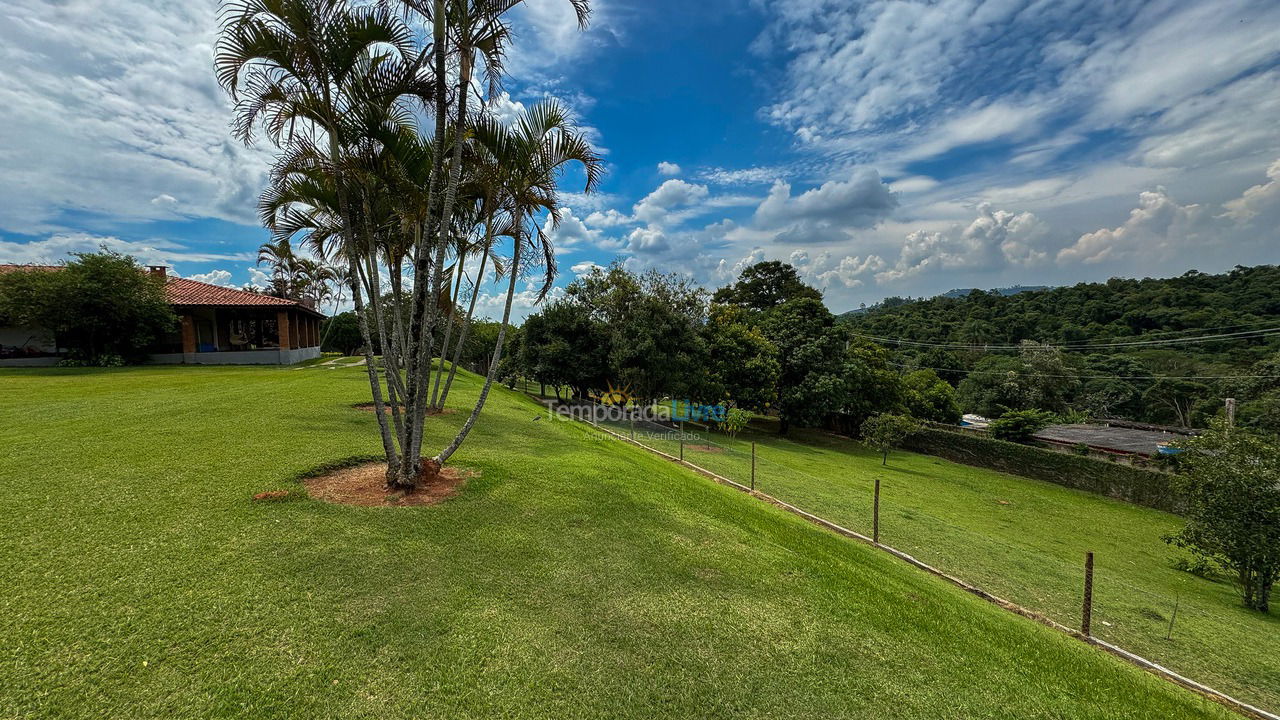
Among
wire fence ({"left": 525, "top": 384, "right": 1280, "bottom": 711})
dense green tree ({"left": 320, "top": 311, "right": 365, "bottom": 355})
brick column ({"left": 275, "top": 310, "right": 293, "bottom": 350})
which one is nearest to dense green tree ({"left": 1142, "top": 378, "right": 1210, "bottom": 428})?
wire fence ({"left": 525, "top": 384, "right": 1280, "bottom": 711})

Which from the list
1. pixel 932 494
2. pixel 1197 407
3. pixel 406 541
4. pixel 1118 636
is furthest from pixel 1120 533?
pixel 1197 407

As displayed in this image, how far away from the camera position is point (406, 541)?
4430 mm

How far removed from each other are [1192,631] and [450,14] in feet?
43.1

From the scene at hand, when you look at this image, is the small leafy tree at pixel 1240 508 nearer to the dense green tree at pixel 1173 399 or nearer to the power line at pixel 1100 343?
the power line at pixel 1100 343

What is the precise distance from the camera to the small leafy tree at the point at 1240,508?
771 cm

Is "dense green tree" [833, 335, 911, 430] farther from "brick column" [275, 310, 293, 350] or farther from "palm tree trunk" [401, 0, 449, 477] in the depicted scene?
"brick column" [275, 310, 293, 350]

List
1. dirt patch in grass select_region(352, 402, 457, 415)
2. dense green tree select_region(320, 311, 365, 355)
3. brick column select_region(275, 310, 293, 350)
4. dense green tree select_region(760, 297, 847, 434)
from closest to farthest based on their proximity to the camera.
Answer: dirt patch in grass select_region(352, 402, 457, 415) < dense green tree select_region(760, 297, 847, 434) < brick column select_region(275, 310, 293, 350) < dense green tree select_region(320, 311, 365, 355)

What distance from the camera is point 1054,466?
19000mm

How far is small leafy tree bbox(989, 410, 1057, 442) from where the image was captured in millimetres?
21766

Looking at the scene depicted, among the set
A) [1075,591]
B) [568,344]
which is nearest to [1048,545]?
[1075,591]

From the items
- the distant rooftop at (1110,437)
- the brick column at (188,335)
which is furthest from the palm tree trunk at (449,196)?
the distant rooftop at (1110,437)

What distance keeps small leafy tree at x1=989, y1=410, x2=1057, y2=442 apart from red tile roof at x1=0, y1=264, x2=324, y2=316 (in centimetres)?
3650

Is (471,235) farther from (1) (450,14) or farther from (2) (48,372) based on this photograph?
(2) (48,372)

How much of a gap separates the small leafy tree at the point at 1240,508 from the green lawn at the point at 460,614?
5906 mm
